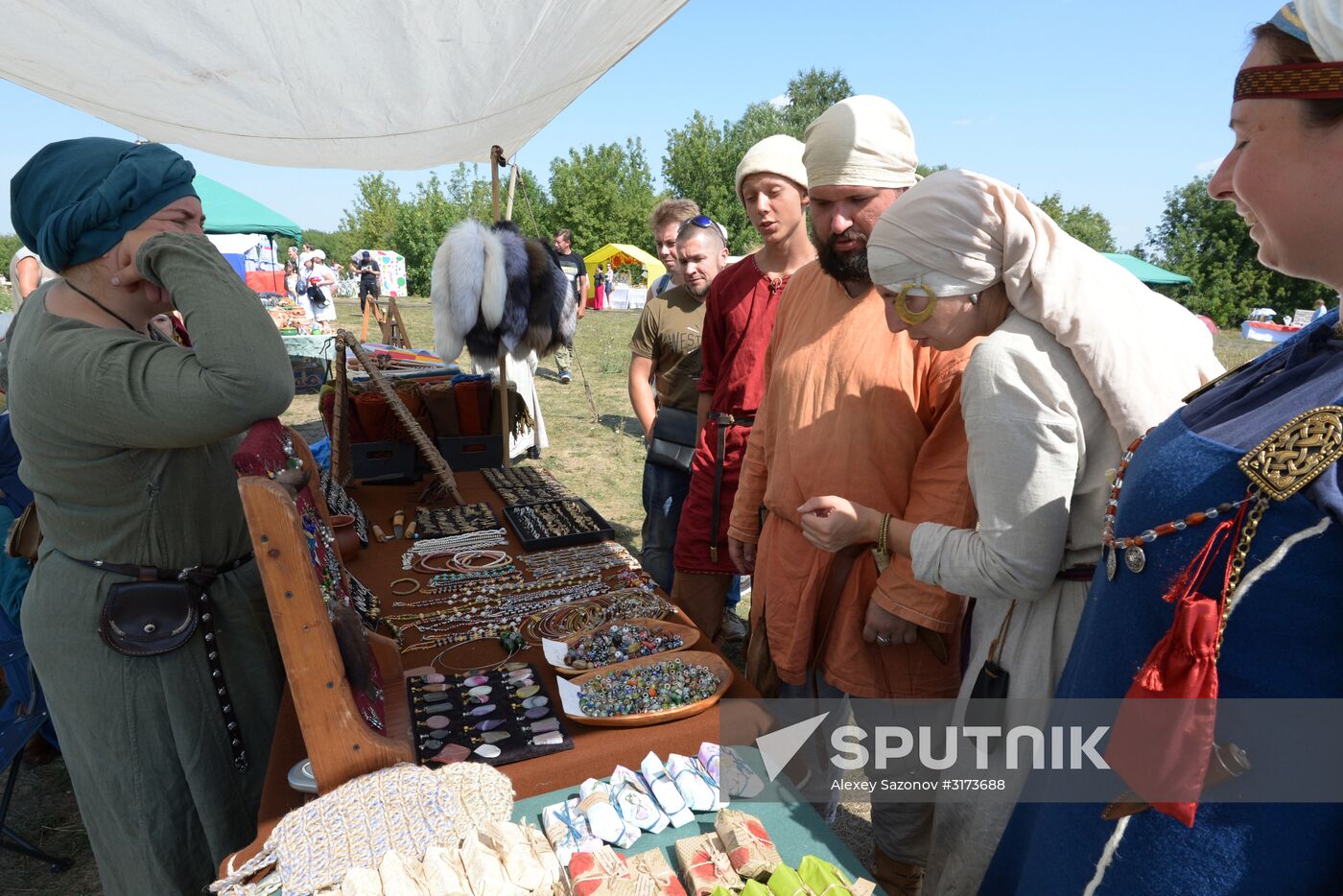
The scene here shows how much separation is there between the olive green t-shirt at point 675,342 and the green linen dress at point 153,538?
2.13 meters

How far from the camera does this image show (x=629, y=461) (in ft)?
24.5

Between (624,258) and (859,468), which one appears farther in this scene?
(624,258)

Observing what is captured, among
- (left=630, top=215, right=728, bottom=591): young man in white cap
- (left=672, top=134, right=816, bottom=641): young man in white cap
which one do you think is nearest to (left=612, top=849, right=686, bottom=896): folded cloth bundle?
(left=672, top=134, right=816, bottom=641): young man in white cap

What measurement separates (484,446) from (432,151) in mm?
1853

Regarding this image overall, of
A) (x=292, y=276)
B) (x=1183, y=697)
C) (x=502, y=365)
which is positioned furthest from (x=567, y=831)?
(x=292, y=276)

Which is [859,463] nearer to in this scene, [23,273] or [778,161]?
[778,161]

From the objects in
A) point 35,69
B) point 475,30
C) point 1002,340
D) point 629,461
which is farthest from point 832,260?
point 629,461

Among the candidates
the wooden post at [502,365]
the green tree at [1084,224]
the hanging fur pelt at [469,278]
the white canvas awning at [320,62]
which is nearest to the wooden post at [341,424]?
the hanging fur pelt at [469,278]

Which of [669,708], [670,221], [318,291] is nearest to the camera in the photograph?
[669,708]

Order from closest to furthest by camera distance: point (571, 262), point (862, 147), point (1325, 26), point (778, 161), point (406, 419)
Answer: point (1325, 26), point (862, 147), point (778, 161), point (406, 419), point (571, 262)

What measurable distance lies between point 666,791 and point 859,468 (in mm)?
861

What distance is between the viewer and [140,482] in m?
1.51

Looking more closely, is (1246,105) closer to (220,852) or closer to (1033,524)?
(1033,524)

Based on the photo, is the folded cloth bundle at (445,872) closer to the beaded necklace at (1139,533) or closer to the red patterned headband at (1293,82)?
the beaded necklace at (1139,533)
